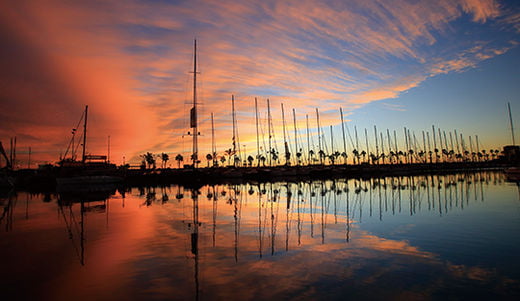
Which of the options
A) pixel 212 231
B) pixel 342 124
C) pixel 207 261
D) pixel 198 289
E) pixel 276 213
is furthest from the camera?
pixel 342 124

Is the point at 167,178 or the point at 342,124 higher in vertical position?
the point at 342,124

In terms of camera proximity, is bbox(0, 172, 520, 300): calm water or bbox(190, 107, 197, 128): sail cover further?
bbox(190, 107, 197, 128): sail cover

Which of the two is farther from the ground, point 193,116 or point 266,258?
point 193,116

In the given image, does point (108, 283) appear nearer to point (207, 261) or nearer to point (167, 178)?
point (207, 261)

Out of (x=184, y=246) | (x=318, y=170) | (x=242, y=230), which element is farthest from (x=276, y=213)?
(x=318, y=170)

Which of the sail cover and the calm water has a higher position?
the sail cover

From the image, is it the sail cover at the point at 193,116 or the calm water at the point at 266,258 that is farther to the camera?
the sail cover at the point at 193,116

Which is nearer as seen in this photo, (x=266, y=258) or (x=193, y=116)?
(x=266, y=258)

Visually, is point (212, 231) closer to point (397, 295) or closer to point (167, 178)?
point (397, 295)

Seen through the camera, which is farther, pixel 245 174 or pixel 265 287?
pixel 245 174

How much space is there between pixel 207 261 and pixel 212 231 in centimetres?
529

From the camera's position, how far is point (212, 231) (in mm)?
15414

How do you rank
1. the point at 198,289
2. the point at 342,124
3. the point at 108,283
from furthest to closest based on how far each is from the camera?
the point at 342,124 → the point at 108,283 → the point at 198,289

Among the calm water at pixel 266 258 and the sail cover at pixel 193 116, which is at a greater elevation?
the sail cover at pixel 193 116
